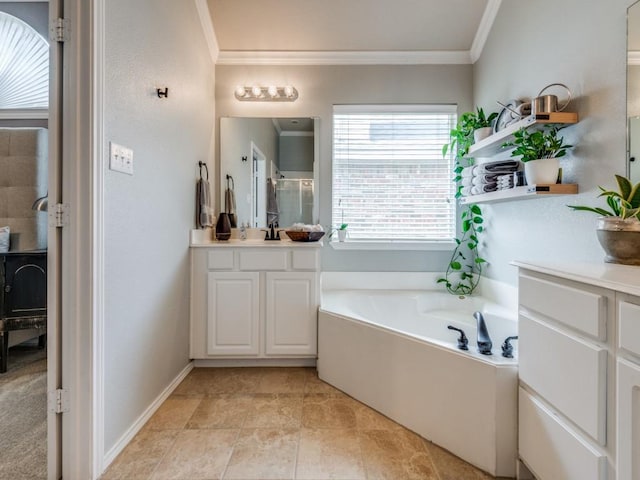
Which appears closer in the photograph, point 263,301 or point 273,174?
point 263,301

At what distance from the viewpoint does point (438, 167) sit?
9.67 feet

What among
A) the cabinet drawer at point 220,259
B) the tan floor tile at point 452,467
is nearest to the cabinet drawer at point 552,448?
the tan floor tile at point 452,467

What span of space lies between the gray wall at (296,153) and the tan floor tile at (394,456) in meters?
2.11

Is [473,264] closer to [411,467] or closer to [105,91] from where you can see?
[411,467]

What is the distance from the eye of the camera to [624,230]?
48.0 inches

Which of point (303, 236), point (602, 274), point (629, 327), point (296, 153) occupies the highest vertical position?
point (296, 153)

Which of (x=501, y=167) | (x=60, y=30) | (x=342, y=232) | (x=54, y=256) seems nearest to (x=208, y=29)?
(x=60, y=30)

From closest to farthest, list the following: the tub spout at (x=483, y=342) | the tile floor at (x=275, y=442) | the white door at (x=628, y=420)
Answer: the white door at (x=628, y=420), the tile floor at (x=275, y=442), the tub spout at (x=483, y=342)

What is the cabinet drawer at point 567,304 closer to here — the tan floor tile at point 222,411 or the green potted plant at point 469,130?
the green potted plant at point 469,130

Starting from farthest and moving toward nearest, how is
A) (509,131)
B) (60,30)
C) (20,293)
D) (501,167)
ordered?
(20,293), (501,167), (509,131), (60,30)

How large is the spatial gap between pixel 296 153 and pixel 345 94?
690mm

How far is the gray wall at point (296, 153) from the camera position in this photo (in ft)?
9.56

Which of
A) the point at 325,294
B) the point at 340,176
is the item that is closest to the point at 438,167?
the point at 340,176

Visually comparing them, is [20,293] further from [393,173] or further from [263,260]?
[393,173]
